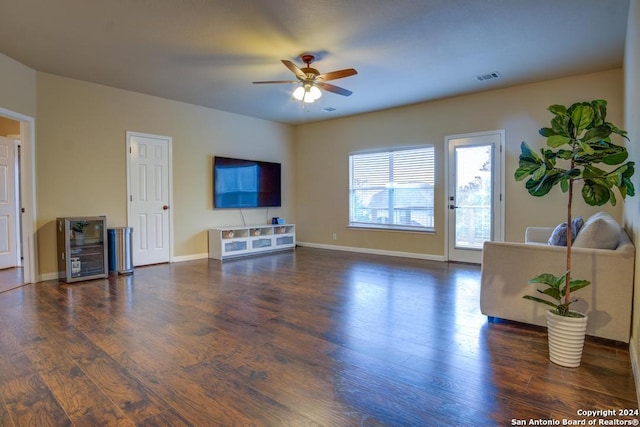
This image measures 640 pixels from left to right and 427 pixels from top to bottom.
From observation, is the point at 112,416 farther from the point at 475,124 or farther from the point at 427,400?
the point at 475,124

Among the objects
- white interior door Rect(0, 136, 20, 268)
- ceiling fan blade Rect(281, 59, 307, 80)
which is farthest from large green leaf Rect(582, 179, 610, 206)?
white interior door Rect(0, 136, 20, 268)

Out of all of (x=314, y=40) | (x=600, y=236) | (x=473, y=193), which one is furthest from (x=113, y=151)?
(x=600, y=236)

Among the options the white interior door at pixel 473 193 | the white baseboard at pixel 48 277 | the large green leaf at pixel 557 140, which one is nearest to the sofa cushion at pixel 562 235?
the large green leaf at pixel 557 140

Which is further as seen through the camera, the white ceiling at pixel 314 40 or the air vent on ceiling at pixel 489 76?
the air vent on ceiling at pixel 489 76

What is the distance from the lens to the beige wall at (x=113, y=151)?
453 centimetres

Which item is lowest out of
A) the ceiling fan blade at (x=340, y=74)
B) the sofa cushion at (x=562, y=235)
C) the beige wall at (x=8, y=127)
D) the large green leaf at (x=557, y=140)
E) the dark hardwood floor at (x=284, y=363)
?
the dark hardwood floor at (x=284, y=363)

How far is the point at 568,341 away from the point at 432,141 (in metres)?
4.23

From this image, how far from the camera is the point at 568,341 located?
213 cm

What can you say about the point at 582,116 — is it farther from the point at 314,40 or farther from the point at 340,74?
the point at 314,40

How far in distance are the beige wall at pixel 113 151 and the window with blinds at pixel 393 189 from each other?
7.01 feet

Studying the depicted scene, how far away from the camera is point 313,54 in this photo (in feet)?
12.7

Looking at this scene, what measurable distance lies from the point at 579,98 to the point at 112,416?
585 cm

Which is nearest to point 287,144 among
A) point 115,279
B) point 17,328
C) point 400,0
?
point 115,279

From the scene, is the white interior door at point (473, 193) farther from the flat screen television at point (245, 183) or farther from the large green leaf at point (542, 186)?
the flat screen television at point (245, 183)
